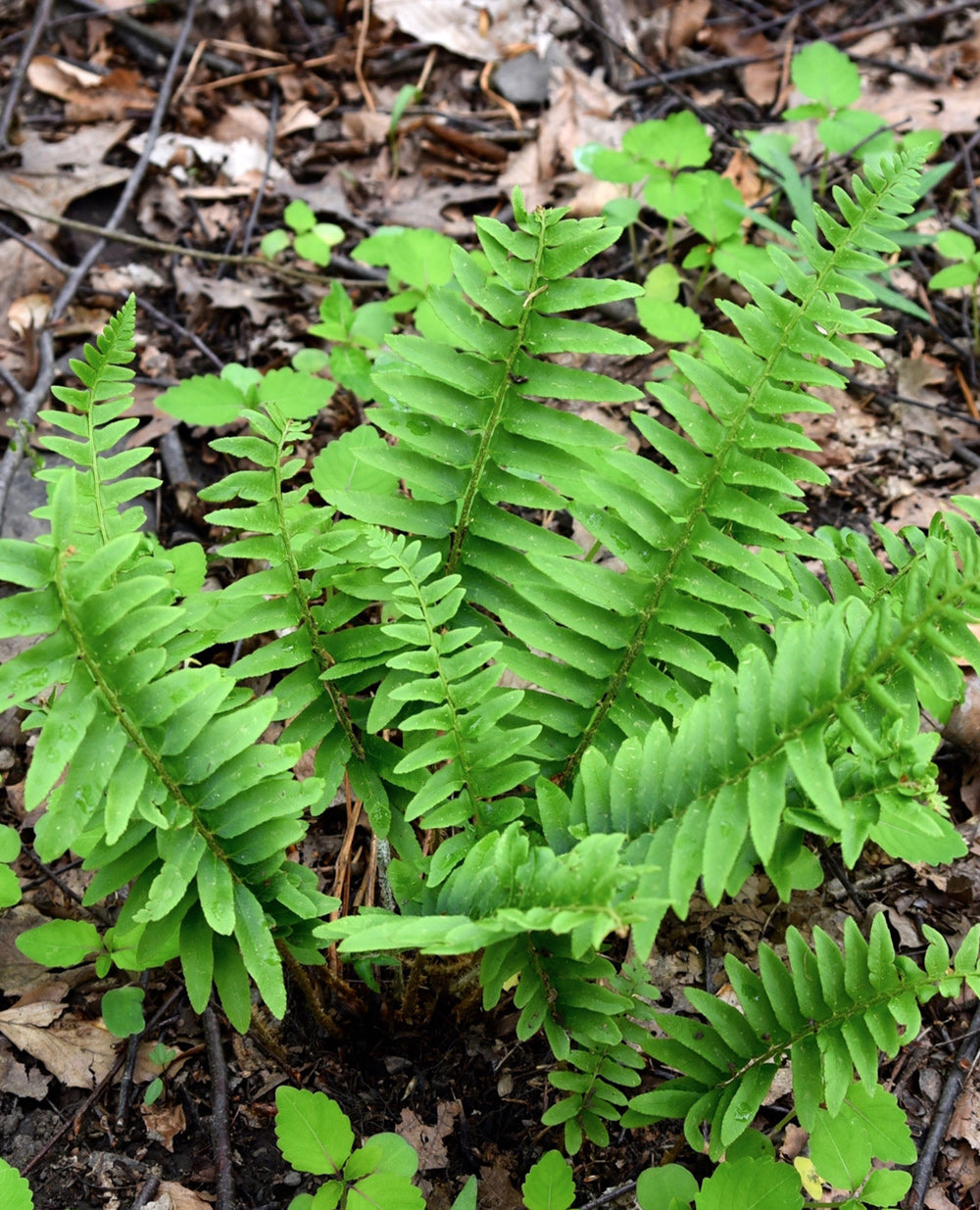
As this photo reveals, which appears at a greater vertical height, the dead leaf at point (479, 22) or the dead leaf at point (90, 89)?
the dead leaf at point (479, 22)

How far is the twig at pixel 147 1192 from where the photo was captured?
2215 mm

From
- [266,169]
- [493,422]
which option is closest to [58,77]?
[266,169]

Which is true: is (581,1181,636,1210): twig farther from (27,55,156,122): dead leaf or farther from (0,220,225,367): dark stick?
(27,55,156,122): dead leaf

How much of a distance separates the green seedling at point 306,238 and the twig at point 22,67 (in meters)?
1.59

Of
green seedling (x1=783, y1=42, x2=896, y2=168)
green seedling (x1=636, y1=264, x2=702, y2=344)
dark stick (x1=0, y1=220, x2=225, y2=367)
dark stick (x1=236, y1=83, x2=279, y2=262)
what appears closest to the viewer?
green seedling (x1=636, y1=264, x2=702, y2=344)

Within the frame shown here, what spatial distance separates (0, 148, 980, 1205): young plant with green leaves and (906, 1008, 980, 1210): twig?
48 cm

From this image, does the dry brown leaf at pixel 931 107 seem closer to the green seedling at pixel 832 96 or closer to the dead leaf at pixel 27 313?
the green seedling at pixel 832 96

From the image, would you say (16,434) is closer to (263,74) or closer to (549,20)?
(263,74)

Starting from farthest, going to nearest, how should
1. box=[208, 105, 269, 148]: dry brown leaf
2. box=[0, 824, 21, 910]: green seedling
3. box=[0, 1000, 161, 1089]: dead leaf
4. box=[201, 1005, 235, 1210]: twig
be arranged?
box=[208, 105, 269, 148]: dry brown leaf < box=[0, 1000, 161, 1089]: dead leaf < box=[0, 824, 21, 910]: green seedling < box=[201, 1005, 235, 1210]: twig

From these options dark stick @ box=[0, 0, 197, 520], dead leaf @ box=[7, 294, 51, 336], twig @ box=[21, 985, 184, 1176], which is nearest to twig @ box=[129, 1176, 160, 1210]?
twig @ box=[21, 985, 184, 1176]

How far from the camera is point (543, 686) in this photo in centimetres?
226

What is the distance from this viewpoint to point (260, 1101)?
243 centimetres

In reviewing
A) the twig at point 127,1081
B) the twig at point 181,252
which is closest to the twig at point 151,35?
the twig at point 181,252

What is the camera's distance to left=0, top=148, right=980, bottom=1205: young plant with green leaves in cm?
165
